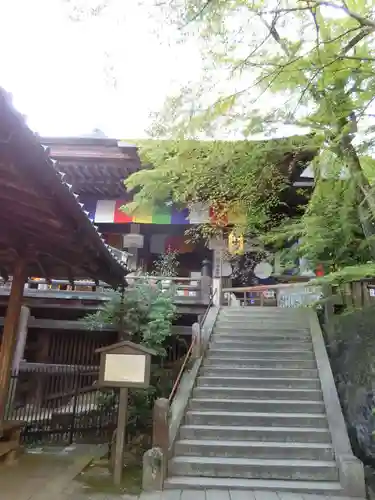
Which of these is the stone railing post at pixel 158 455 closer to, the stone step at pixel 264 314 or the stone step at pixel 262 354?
the stone step at pixel 262 354

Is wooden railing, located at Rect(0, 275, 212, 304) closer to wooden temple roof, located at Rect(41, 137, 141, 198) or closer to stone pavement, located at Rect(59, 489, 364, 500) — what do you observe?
wooden temple roof, located at Rect(41, 137, 141, 198)

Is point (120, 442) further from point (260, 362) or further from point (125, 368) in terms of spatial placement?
point (260, 362)

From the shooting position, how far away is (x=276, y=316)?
36.0ft

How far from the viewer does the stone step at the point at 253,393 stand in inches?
295

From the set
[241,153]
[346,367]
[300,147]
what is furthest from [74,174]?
[346,367]

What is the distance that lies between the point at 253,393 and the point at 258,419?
773mm

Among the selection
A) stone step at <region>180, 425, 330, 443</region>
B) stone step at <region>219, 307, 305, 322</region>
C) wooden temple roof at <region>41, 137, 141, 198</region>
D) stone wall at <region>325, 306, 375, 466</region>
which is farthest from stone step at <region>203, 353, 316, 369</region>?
wooden temple roof at <region>41, 137, 141, 198</region>

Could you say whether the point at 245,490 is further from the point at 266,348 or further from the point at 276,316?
the point at 276,316

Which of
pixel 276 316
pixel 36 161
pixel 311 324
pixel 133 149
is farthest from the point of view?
pixel 133 149

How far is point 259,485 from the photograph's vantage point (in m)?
5.45

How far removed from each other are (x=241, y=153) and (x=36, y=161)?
612 centimetres

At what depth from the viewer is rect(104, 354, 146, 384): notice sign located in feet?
18.9

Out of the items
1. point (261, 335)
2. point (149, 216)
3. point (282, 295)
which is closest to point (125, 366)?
point (261, 335)

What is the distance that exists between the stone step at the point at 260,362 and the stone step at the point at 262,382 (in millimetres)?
529
